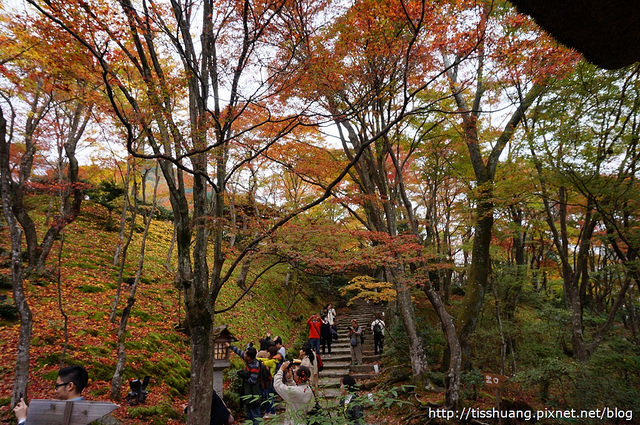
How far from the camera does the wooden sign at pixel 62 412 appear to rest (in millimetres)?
2064

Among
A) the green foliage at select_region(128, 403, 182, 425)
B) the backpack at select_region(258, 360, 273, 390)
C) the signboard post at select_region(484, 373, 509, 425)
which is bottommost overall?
the green foliage at select_region(128, 403, 182, 425)

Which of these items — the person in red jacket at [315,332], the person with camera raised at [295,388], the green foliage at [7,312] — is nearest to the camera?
the person with camera raised at [295,388]

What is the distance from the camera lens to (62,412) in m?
2.08

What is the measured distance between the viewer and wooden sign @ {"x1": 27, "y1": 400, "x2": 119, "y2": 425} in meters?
2.06

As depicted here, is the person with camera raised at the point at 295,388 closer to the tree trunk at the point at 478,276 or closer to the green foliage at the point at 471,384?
the tree trunk at the point at 478,276

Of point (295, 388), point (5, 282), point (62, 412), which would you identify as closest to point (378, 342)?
point (295, 388)

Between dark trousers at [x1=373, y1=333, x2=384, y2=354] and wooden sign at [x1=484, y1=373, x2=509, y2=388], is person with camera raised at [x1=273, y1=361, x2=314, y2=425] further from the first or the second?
dark trousers at [x1=373, y1=333, x2=384, y2=354]

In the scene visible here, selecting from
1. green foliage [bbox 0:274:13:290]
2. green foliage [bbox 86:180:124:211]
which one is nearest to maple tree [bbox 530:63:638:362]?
green foliage [bbox 0:274:13:290]

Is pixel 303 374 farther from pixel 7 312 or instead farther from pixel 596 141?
pixel 596 141

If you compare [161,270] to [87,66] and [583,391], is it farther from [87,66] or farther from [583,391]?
[583,391]

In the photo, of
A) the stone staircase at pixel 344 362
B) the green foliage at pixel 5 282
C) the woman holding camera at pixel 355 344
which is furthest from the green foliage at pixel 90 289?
the woman holding camera at pixel 355 344

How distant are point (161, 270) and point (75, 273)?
11.9 ft

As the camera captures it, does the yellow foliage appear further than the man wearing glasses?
Yes

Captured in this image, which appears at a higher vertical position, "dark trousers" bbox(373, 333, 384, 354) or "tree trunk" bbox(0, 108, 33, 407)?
"tree trunk" bbox(0, 108, 33, 407)
